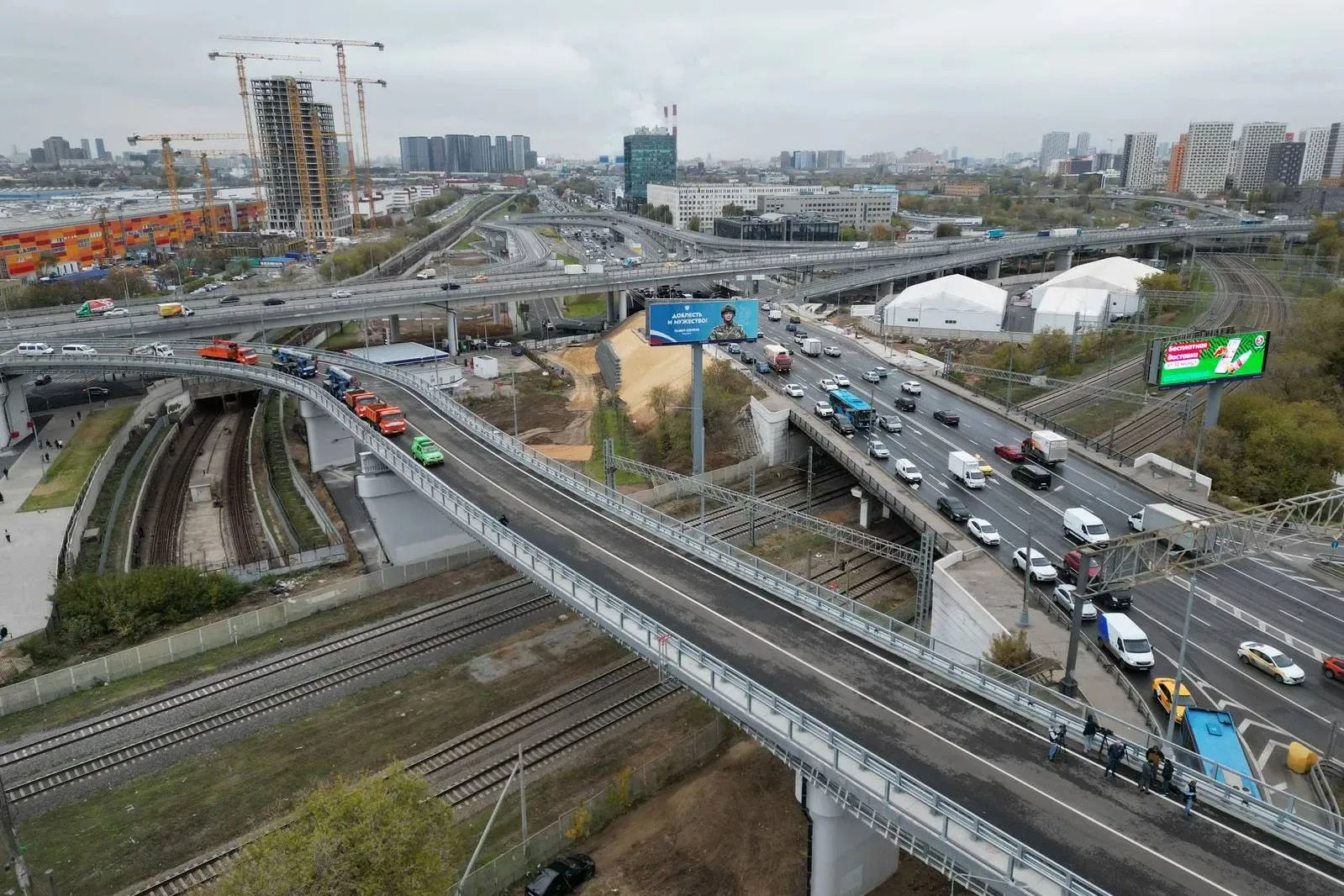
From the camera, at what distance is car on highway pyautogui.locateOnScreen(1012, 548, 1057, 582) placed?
34719 millimetres

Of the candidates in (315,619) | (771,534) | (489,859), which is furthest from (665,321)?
(489,859)

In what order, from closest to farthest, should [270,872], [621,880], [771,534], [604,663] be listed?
[270,872] < [621,880] < [604,663] < [771,534]

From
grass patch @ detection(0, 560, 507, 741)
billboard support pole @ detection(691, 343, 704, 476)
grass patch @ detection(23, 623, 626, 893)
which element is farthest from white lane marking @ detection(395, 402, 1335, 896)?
billboard support pole @ detection(691, 343, 704, 476)

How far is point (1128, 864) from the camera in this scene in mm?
17750

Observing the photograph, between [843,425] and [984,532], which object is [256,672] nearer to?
[984,532]

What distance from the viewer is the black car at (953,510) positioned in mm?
41281

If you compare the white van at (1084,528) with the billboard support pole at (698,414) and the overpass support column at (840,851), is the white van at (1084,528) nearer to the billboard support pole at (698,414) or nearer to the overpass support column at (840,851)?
the overpass support column at (840,851)

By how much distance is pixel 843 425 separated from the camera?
181ft

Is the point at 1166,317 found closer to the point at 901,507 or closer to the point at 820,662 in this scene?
the point at 901,507

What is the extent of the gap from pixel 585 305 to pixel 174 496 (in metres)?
82.2

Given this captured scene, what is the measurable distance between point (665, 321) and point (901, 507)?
59.4 ft

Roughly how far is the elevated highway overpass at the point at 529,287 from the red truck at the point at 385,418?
3640 cm

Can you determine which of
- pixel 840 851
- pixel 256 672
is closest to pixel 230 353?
pixel 256 672

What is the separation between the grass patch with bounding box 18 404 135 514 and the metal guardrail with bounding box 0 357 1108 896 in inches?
1470
